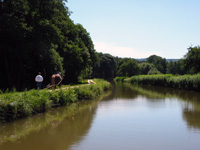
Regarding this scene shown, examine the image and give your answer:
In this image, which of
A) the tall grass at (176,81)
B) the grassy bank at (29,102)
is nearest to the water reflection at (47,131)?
the grassy bank at (29,102)

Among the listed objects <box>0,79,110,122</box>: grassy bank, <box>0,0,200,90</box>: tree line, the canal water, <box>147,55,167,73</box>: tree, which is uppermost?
<box>147,55,167,73</box>: tree

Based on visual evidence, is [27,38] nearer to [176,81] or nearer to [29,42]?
[29,42]

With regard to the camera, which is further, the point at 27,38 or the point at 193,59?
the point at 193,59

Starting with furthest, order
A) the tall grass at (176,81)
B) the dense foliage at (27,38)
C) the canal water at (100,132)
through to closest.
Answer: the tall grass at (176,81), the dense foliage at (27,38), the canal water at (100,132)

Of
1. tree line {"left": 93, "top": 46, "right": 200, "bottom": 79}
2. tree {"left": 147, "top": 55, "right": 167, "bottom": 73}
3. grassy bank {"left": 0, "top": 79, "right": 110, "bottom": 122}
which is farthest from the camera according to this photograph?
tree {"left": 147, "top": 55, "right": 167, "bottom": 73}

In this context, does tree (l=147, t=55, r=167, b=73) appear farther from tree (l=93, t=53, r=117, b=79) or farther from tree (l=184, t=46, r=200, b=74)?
tree (l=184, t=46, r=200, b=74)

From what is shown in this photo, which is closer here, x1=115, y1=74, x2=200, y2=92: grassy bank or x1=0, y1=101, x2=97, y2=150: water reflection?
x1=0, y1=101, x2=97, y2=150: water reflection

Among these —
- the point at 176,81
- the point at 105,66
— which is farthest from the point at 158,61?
the point at 176,81

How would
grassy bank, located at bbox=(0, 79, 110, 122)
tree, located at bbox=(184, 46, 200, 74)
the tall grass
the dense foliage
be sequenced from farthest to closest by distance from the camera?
tree, located at bbox=(184, 46, 200, 74), the tall grass, the dense foliage, grassy bank, located at bbox=(0, 79, 110, 122)

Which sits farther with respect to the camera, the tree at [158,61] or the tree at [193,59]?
the tree at [158,61]

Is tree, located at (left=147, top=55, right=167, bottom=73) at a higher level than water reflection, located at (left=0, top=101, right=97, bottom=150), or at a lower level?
higher

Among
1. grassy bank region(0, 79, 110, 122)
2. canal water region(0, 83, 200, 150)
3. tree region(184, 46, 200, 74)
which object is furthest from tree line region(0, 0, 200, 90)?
tree region(184, 46, 200, 74)

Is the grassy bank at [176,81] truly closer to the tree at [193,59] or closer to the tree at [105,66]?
the tree at [193,59]

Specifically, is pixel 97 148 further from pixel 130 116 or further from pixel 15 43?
pixel 15 43
